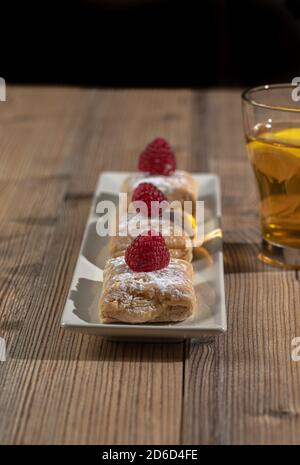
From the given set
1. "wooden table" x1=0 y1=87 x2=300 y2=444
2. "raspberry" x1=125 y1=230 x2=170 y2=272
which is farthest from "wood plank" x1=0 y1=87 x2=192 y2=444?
"raspberry" x1=125 y1=230 x2=170 y2=272

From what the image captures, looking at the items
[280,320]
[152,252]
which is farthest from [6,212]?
[280,320]

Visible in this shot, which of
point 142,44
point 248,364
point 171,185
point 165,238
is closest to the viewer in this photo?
point 248,364

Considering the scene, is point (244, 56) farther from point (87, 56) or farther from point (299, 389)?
point (299, 389)

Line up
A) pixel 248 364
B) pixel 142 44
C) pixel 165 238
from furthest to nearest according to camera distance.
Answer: pixel 142 44 < pixel 165 238 < pixel 248 364

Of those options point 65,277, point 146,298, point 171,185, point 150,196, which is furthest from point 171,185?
point 146,298

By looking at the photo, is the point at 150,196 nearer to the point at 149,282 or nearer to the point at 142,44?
the point at 149,282

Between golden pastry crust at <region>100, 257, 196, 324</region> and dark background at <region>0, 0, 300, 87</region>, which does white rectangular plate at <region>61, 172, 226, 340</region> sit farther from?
dark background at <region>0, 0, 300, 87</region>
